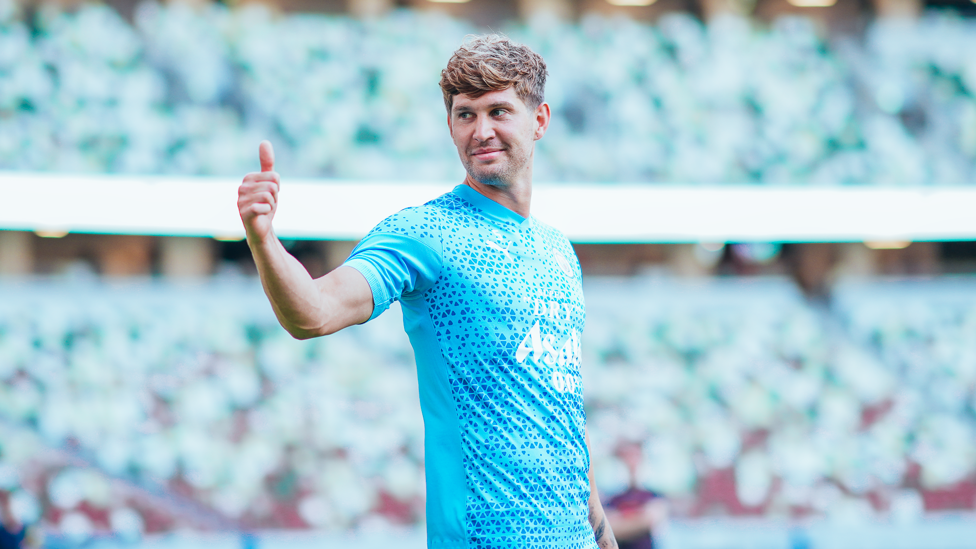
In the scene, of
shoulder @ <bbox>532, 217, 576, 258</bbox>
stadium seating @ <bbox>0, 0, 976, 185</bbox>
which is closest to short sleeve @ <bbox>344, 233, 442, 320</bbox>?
shoulder @ <bbox>532, 217, 576, 258</bbox>

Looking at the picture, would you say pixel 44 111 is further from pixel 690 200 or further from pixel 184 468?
pixel 690 200

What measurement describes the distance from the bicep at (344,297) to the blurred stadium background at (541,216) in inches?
207

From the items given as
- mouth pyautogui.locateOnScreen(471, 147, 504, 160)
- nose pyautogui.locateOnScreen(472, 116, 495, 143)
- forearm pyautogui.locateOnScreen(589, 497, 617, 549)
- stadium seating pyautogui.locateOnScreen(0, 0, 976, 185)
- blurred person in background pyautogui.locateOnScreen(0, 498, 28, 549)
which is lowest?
blurred person in background pyautogui.locateOnScreen(0, 498, 28, 549)

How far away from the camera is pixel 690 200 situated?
831cm

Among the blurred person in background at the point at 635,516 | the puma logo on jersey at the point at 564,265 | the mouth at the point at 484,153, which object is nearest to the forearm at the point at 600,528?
the puma logo on jersey at the point at 564,265

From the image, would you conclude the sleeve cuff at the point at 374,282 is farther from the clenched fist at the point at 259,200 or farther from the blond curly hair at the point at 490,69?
the blond curly hair at the point at 490,69

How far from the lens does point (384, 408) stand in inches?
316

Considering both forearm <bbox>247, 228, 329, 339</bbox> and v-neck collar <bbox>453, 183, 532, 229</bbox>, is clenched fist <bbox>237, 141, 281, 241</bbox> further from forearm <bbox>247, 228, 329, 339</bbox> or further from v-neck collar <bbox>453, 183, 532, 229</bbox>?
v-neck collar <bbox>453, 183, 532, 229</bbox>

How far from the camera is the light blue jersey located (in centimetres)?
131

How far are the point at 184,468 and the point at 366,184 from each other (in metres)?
3.15

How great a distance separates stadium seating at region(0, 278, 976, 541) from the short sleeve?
595 cm

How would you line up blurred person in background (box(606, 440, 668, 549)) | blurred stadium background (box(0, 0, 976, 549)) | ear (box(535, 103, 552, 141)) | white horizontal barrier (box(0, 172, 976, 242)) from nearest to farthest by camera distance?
ear (box(535, 103, 552, 141)), blurred person in background (box(606, 440, 668, 549)), blurred stadium background (box(0, 0, 976, 549)), white horizontal barrier (box(0, 172, 976, 242))

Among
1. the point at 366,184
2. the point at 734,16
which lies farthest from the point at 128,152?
the point at 734,16

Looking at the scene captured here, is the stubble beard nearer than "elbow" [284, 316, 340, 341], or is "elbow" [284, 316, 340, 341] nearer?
"elbow" [284, 316, 340, 341]
